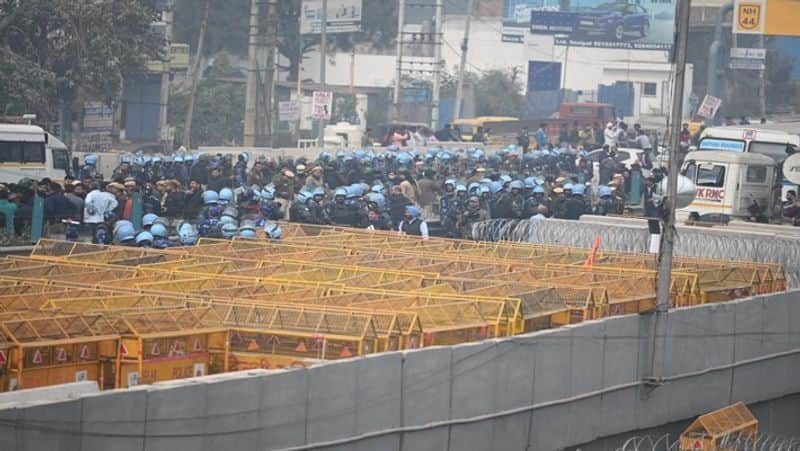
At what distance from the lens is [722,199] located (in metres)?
34.8

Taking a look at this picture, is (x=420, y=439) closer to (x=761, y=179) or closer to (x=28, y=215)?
(x=28, y=215)

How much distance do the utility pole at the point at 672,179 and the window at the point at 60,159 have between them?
19.1 meters

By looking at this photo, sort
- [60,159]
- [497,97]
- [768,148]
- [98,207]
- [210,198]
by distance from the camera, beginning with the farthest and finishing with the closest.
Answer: [497,97]
[768,148]
[60,159]
[210,198]
[98,207]

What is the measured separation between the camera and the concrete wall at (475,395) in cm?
1148

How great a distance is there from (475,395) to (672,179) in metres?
3.78

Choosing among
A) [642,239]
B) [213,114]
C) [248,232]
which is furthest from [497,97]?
[248,232]

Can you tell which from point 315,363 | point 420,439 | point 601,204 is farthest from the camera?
point 601,204

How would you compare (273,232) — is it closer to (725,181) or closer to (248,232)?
(248,232)

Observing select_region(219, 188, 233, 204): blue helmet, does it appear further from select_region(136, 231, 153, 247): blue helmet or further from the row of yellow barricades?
select_region(136, 231, 153, 247): blue helmet

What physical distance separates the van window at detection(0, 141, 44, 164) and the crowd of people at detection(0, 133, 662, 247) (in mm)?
893

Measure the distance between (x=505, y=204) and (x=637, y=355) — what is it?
11.7 meters

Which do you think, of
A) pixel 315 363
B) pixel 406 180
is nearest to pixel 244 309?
pixel 315 363

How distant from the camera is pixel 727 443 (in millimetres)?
16062

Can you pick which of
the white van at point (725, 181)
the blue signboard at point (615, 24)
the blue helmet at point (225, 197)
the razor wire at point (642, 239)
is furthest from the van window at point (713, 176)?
the blue signboard at point (615, 24)
